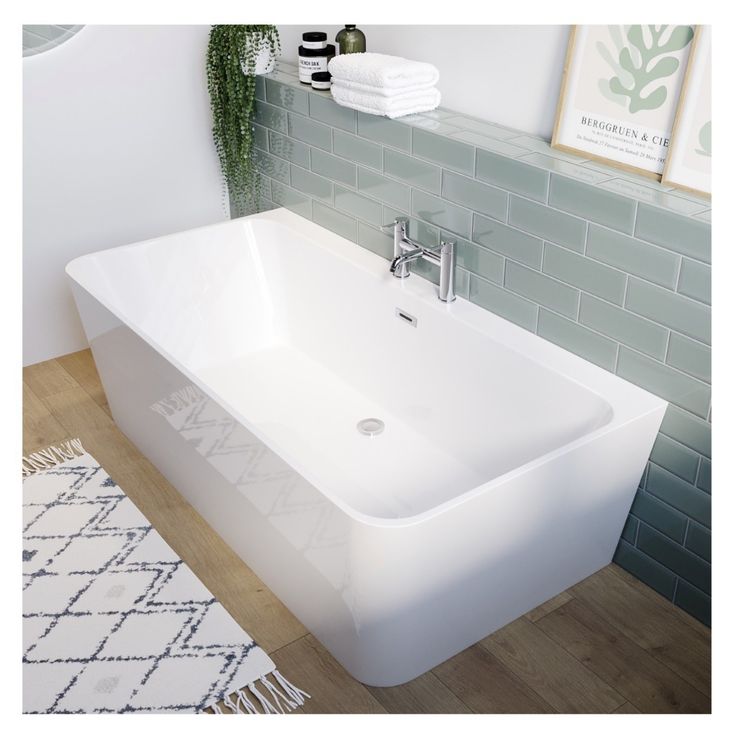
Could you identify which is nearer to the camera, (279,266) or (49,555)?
(49,555)

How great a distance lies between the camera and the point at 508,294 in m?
2.65

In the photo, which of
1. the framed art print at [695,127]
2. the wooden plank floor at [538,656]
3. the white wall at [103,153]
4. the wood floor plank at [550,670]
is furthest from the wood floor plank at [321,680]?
the white wall at [103,153]

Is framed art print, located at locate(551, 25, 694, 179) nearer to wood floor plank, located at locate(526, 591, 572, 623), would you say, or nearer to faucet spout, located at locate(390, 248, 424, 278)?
faucet spout, located at locate(390, 248, 424, 278)

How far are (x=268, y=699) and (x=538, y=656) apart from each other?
2.27ft

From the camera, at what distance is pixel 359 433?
296 centimetres

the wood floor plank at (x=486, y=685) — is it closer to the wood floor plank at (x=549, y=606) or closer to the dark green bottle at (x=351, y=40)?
the wood floor plank at (x=549, y=606)

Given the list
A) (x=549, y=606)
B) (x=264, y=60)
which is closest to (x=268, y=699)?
(x=549, y=606)

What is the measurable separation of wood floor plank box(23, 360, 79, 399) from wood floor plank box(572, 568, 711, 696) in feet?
6.94
